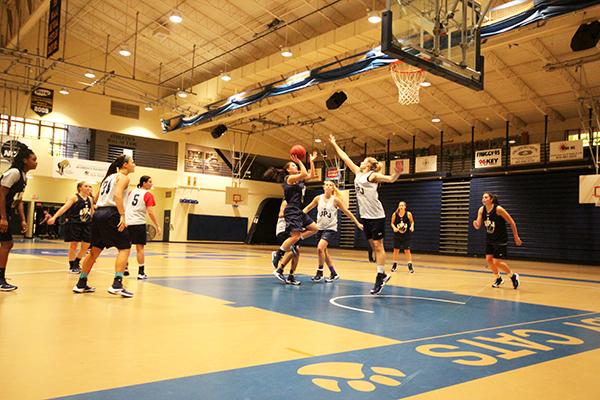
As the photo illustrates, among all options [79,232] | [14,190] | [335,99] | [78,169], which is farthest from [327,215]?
[78,169]

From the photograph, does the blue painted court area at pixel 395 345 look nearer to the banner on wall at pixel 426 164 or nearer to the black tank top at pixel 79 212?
the black tank top at pixel 79 212

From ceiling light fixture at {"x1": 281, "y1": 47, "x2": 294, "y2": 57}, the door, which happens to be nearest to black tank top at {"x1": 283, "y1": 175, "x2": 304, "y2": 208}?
ceiling light fixture at {"x1": 281, "y1": 47, "x2": 294, "y2": 57}

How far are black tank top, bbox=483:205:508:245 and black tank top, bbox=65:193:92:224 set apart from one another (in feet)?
24.8

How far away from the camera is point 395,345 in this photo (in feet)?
12.8

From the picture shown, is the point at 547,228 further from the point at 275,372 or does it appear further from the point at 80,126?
the point at 80,126

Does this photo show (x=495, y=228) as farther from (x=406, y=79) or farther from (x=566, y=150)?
(x=566, y=150)

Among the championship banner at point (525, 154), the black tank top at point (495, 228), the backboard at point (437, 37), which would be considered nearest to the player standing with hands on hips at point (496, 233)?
the black tank top at point (495, 228)

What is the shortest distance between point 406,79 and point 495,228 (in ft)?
19.7

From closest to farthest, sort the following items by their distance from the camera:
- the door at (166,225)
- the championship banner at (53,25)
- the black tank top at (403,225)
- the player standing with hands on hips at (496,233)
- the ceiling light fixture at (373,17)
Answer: the player standing with hands on hips at (496,233), the black tank top at (403,225), the ceiling light fixture at (373,17), the championship banner at (53,25), the door at (166,225)

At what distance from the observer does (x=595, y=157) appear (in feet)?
60.2

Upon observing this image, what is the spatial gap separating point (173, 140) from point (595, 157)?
22221 millimetres

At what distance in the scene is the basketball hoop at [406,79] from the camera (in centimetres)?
1315

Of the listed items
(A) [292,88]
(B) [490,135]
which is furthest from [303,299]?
(B) [490,135]

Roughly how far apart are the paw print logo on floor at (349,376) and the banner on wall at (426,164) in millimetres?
21350
